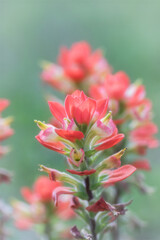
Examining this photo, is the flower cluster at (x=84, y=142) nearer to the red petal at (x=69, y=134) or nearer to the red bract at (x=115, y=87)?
the red petal at (x=69, y=134)

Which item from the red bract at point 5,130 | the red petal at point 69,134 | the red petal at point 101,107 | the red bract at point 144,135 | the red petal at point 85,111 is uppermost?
the red bract at point 144,135

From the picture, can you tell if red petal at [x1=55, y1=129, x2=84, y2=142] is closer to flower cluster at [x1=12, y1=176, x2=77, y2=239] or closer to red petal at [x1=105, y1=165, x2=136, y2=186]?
red petal at [x1=105, y1=165, x2=136, y2=186]

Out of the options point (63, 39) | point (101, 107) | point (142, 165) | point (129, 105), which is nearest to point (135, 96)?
point (129, 105)

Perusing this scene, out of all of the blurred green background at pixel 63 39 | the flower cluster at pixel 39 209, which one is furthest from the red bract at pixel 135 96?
the blurred green background at pixel 63 39

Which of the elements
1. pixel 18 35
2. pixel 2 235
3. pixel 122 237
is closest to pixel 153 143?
pixel 2 235

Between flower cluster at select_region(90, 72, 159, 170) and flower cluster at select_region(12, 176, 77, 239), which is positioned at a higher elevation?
flower cluster at select_region(90, 72, 159, 170)

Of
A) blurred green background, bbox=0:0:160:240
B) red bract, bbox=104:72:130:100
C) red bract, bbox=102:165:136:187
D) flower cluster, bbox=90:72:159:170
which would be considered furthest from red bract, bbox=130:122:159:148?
blurred green background, bbox=0:0:160:240
